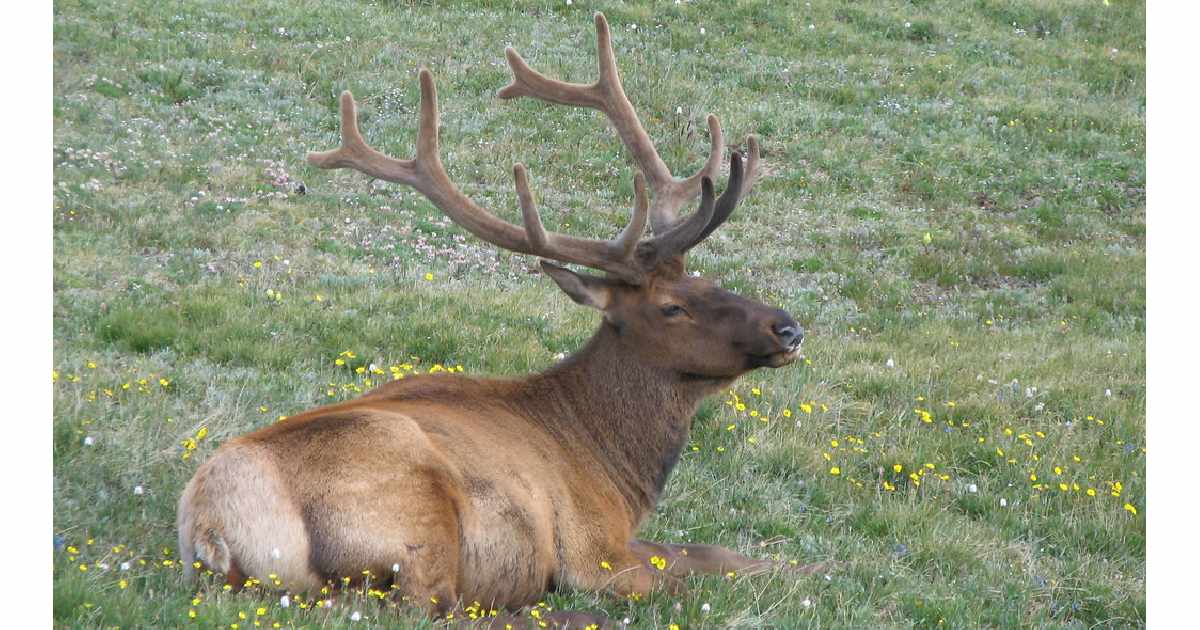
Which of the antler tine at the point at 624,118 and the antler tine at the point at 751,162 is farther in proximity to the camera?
the antler tine at the point at 624,118

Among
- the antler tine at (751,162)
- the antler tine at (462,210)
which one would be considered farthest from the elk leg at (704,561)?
the antler tine at (751,162)

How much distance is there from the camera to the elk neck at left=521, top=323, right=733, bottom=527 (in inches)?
250

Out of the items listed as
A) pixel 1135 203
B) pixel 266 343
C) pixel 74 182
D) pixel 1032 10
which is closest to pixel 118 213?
pixel 74 182

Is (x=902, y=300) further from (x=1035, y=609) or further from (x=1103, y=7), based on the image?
(x=1103, y=7)

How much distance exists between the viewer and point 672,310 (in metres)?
6.41

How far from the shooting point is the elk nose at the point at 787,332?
242 inches

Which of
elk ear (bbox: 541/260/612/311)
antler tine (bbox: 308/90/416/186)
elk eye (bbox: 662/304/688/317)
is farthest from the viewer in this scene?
antler tine (bbox: 308/90/416/186)

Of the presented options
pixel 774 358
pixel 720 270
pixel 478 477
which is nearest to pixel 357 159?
pixel 478 477

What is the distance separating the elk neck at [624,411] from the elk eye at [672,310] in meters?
0.28

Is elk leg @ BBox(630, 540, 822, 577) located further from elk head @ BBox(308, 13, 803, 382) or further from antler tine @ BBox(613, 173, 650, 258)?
antler tine @ BBox(613, 173, 650, 258)

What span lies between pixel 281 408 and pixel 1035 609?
4300 mm

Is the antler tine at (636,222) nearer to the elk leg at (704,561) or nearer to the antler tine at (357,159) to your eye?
the antler tine at (357,159)

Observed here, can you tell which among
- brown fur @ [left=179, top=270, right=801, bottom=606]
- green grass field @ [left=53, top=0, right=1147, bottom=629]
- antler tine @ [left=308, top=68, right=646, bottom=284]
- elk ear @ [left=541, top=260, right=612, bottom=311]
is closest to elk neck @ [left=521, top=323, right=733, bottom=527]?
brown fur @ [left=179, top=270, right=801, bottom=606]

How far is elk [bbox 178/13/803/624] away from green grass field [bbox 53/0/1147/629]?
23 centimetres
